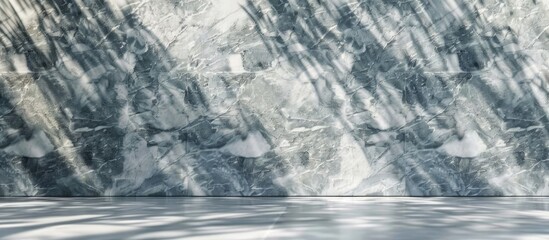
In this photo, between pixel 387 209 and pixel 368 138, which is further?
pixel 368 138

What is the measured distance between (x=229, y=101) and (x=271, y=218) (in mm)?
2238

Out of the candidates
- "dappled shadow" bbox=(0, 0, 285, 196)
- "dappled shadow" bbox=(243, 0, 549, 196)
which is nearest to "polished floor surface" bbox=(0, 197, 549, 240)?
"dappled shadow" bbox=(0, 0, 285, 196)

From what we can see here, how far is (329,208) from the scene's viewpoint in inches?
192

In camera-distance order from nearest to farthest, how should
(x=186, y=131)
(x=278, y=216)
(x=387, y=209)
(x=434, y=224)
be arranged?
1. (x=434, y=224)
2. (x=278, y=216)
3. (x=387, y=209)
4. (x=186, y=131)

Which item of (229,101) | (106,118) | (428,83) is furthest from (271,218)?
(428,83)

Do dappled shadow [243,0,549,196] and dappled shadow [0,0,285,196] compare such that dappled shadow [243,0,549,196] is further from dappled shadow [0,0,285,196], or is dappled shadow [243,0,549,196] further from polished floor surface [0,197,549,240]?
dappled shadow [0,0,285,196]

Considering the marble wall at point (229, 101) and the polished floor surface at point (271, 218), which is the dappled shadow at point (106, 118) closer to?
the marble wall at point (229, 101)

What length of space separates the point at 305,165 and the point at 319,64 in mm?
851

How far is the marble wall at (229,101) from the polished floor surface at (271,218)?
45 cm

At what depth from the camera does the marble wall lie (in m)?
6.16

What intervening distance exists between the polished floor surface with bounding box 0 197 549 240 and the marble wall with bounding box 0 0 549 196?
448 millimetres

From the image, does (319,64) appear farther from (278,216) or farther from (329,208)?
(278,216)

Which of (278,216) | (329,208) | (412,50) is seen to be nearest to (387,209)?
(329,208)

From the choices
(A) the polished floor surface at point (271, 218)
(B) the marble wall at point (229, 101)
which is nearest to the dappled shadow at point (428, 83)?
(B) the marble wall at point (229, 101)
